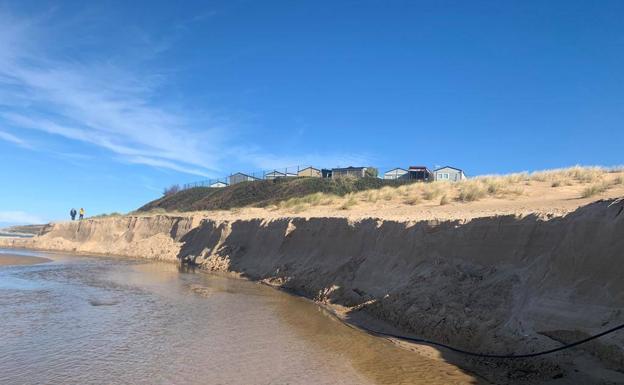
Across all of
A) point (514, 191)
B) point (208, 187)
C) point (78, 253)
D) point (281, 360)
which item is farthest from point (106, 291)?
point (208, 187)

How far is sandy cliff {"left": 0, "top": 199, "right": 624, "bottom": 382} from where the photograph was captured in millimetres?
6684

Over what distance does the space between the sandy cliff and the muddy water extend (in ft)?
3.34

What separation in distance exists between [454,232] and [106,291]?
34.0 feet

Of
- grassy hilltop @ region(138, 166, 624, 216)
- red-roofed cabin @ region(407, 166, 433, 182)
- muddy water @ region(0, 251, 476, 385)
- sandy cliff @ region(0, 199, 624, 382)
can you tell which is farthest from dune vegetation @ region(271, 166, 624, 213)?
red-roofed cabin @ region(407, 166, 433, 182)

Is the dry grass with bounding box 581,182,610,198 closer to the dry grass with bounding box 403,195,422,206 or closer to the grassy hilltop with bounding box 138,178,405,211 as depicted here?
the dry grass with bounding box 403,195,422,206

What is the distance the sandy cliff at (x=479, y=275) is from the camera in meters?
6.68

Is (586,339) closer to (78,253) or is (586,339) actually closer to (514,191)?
(514,191)

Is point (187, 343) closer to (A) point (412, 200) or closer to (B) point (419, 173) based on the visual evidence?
(A) point (412, 200)

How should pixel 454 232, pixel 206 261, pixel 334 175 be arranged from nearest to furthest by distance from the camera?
pixel 454 232, pixel 206 261, pixel 334 175

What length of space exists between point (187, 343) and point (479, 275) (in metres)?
5.42

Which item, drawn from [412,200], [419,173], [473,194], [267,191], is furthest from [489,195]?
[267,191]

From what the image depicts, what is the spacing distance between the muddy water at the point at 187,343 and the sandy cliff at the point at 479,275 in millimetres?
1019

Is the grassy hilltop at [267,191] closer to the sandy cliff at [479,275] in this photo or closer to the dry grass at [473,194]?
the dry grass at [473,194]

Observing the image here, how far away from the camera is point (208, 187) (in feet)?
243
